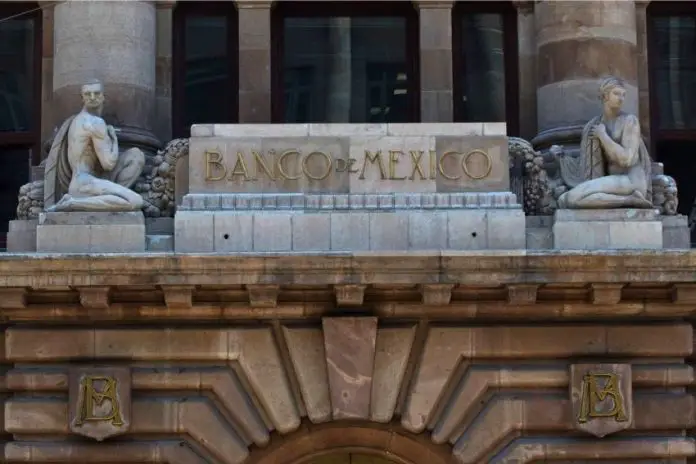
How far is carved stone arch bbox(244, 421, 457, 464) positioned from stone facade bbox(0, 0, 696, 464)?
0.03 metres

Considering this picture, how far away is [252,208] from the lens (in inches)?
661

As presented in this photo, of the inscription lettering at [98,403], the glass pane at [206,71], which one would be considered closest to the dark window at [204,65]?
the glass pane at [206,71]

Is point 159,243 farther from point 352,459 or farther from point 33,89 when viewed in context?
point 33,89

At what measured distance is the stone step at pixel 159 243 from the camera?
55.1ft

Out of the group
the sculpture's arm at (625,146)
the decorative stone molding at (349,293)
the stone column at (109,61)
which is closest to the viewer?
the decorative stone molding at (349,293)

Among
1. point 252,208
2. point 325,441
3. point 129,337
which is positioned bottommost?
point 325,441

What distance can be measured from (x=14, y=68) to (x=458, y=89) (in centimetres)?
603

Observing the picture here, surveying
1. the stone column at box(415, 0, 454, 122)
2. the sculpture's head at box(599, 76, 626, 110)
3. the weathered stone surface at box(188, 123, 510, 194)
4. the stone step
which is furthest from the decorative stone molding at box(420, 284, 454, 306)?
the stone column at box(415, 0, 454, 122)

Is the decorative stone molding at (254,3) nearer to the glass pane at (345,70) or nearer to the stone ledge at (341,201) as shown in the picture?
the glass pane at (345,70)

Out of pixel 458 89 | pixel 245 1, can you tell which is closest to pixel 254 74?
pixel 245 1

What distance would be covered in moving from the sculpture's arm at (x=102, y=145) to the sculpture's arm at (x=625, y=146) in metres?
5.67

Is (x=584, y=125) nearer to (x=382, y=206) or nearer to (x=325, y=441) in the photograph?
(x=382, y=206)

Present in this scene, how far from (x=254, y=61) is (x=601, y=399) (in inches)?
261

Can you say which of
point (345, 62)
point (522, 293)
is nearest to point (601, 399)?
point (522, 293)
